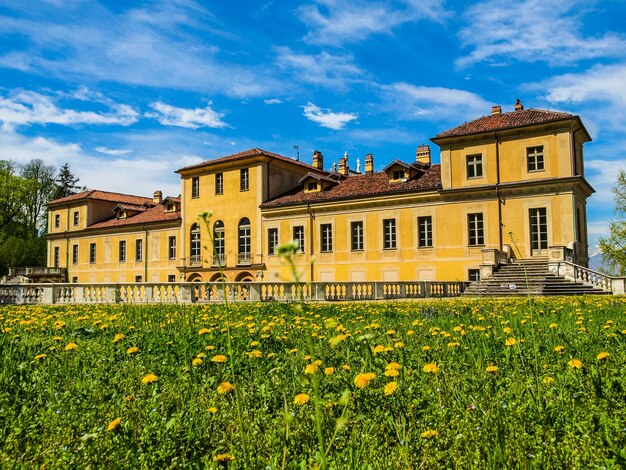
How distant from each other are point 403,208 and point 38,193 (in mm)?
46130

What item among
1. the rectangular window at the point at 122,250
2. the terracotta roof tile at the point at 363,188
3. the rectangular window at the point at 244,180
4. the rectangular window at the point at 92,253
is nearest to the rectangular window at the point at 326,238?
the terracotta roof tile at the point at 363,188

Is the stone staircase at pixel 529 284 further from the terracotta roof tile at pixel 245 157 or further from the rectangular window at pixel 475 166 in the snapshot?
the terracotta roof tile at pixel 245 157

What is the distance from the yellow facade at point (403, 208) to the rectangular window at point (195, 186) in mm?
80

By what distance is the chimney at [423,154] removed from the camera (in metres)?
36.4

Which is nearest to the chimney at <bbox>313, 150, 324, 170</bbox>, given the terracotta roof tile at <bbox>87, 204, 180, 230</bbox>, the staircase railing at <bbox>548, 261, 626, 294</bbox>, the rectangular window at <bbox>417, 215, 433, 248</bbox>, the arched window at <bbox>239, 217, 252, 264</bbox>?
the arched window at <bbox>239, 217, 252, 264</bbox>

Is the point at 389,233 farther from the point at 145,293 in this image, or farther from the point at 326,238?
the point at 145,293

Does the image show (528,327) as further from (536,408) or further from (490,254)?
(490,254)

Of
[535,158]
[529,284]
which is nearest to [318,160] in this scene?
[535,158]

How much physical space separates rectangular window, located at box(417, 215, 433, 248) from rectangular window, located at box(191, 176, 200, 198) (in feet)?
59.4

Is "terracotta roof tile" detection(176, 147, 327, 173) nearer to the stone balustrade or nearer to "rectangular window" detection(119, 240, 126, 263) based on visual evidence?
"rectangular window" detection(119, 240, 126, 263)

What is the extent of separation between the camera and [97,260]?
46.9m

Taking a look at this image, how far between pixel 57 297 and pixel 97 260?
2992cm

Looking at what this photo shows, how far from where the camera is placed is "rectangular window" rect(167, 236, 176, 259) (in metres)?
42.0

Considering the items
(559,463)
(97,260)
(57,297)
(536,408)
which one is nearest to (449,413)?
(536,408)
